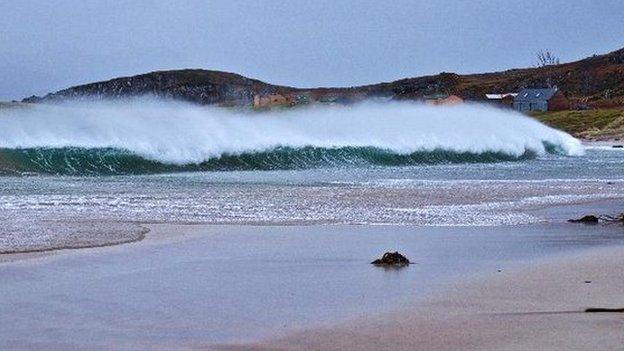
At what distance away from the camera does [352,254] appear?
908cm

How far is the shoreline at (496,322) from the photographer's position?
5.32 meters

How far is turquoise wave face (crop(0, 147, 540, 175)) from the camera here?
82.6 ft

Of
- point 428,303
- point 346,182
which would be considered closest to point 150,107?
point 346,182

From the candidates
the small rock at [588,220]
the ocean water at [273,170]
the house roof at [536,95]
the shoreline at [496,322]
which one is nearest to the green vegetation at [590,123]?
the house roof at [536,95]

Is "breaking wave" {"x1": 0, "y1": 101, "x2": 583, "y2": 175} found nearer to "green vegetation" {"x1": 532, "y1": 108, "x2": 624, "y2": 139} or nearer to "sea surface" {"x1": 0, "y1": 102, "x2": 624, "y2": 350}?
"sea surface" {"x1": 0, "y1": 102, "x2": 624, "y2": 350}

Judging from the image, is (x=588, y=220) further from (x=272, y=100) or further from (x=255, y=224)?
(x=272, y=100)

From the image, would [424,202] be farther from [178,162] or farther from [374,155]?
[374,155]

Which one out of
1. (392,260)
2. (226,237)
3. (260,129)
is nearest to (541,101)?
(260,129)

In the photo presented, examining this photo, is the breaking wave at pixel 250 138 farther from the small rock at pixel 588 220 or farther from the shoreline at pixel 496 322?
the shoreline at pixel 496 322

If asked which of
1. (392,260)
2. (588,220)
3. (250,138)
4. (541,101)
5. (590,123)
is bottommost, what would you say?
(588,220)

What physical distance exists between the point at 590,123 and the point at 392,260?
7676 centimetres

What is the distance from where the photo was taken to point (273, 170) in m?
28.3

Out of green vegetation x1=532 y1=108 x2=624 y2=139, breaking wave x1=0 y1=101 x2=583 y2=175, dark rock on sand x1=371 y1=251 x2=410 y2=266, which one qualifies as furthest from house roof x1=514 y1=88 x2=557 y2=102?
dark rock on sand x1=371 y1=251 x2=410 y2=266

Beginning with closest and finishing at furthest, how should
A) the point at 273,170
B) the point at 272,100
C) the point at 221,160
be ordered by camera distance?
the point at 273,170, the point at 221,160, the point at 272,100
